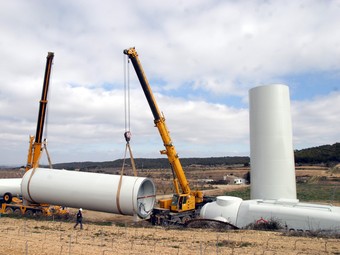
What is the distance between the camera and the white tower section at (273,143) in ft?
68.1

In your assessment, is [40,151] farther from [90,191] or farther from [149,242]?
[149,242]

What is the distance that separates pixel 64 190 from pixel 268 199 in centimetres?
1169

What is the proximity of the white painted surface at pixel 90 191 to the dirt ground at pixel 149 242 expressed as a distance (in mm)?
1440

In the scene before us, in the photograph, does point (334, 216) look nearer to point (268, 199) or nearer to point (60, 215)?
point (268, 199)

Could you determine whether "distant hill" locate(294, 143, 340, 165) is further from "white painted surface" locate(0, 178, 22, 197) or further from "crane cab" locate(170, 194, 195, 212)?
"white painted surface" locate(0, 178, 22, 197)

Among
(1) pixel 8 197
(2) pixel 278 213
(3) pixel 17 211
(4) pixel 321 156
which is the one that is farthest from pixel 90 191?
(4) pixel 321 156

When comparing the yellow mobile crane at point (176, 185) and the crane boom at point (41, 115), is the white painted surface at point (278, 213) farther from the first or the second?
the crane boom at point (41, 115)

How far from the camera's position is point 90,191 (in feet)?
67.4

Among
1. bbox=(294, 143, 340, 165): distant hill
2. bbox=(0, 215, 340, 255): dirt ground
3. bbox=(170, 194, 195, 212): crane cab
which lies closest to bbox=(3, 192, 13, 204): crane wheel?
bbox=(0, 215, 340, 255): dirt ground

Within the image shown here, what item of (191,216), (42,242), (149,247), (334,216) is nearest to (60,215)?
(191,216)

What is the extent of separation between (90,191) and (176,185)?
21.2 feet

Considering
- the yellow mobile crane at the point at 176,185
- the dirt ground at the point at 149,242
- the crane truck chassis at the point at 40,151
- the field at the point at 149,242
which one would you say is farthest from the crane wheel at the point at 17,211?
the yellow mobile crane at the point at 176,185

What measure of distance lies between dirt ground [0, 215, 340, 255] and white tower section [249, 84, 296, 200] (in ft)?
13.7

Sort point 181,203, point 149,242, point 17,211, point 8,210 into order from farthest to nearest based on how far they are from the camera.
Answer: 1. point 8,210
2. point 17,211
3. point 181,203
4. point 149,242
